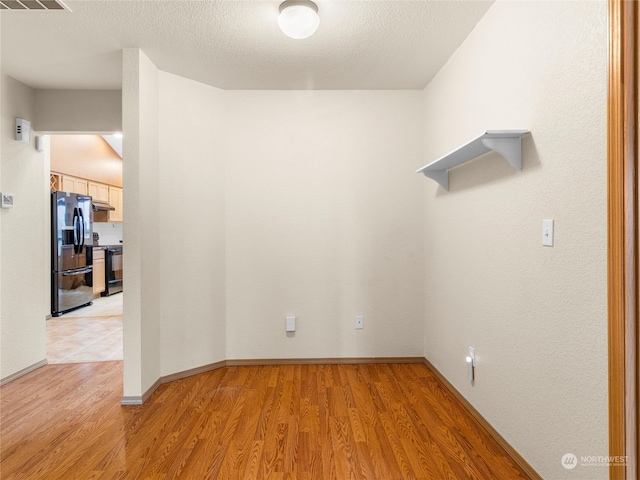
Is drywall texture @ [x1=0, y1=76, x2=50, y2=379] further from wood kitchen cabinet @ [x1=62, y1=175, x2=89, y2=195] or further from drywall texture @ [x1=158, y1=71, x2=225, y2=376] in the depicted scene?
wood kitchen cabinet @ [x1=62, y1=175, x2=89, y2=195]

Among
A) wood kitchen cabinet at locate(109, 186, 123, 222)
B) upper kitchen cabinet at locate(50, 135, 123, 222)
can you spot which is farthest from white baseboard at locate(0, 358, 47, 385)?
wood kitchen cabinet at locate(109, 186, 123, 222)

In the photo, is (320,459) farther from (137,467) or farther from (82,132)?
(82,132)

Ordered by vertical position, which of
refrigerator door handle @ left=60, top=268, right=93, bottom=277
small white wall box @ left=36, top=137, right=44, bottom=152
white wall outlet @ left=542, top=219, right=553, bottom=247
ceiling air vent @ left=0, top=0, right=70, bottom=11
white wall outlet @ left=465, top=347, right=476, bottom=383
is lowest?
white wall outlet @ left=465, top=347, right=476, bottom=383

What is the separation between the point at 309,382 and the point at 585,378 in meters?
1.96

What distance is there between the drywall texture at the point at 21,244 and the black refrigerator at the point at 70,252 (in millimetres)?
2164

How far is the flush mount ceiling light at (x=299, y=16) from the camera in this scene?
202 cm

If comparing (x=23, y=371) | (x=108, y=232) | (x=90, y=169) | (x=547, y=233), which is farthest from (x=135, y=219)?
(x=108, y=232)

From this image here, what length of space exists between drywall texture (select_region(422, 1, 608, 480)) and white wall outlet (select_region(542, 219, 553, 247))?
1.2 inches

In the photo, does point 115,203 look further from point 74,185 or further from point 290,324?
point 290,324

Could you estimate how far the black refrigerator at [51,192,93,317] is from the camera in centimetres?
518

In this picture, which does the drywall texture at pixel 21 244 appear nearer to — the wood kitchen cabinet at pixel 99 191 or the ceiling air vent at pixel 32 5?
the ceiling air vent at pixel 32 5

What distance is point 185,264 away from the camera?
3.00 meters

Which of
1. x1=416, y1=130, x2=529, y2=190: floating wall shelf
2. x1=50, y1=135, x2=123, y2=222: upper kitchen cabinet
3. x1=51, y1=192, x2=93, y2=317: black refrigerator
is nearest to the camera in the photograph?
x1=416, y1=130, x2=529, y2=190: floating wall shelf

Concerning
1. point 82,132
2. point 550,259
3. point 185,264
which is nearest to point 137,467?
point 185,264
